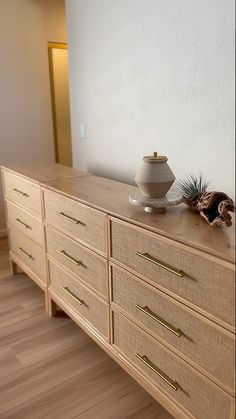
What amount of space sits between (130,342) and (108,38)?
172cm

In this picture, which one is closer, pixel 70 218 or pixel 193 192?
pixel 193 192

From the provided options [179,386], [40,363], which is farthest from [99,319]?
[179,386]

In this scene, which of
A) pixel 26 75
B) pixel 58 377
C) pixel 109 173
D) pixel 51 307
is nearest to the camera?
pixel 58 377

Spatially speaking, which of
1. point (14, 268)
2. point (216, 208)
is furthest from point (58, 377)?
point (14, 268)

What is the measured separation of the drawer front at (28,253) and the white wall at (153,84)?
0.69 m

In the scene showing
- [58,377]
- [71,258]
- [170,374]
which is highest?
[71,258]

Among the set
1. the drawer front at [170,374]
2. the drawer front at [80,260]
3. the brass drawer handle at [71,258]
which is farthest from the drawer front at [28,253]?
the drawer front at [170,374]

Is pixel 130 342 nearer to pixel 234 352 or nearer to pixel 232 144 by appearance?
pixel 234 352

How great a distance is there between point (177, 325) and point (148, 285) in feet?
0.60

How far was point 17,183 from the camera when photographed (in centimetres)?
240

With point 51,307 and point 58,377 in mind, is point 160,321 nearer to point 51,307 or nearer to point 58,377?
point 58,377

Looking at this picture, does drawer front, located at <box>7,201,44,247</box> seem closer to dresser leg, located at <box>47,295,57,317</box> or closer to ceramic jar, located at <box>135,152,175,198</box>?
dresser leg, located at <box>47,295,57,317</box>

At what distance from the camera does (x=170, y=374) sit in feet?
4.51

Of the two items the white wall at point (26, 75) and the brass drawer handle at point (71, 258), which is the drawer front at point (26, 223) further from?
the white wall at point (26, 75)
